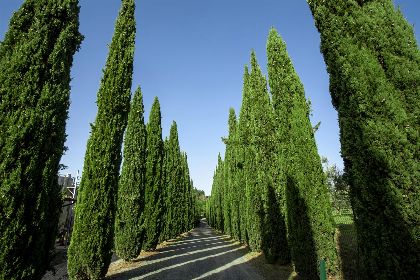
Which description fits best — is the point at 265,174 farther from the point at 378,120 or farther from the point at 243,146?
the point at 378,120

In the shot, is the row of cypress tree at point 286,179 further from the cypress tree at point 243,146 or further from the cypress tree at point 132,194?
the cypress tree at point 132,194

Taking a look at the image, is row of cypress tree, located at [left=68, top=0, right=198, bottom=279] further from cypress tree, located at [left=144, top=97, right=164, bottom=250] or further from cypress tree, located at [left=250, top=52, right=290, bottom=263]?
cypress tree, located at [left=250, top=52, right=290, bottom=263]

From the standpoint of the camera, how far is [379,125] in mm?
4684

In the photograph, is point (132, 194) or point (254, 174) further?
point (254, 174)

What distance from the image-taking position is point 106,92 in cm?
1172

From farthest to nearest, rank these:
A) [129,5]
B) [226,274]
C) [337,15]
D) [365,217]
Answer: [129,5]
[226,274]
[337,15]
[365,217]

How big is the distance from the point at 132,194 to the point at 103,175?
6.37 metres

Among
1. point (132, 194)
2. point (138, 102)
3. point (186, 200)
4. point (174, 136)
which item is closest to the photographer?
point (132, 194)

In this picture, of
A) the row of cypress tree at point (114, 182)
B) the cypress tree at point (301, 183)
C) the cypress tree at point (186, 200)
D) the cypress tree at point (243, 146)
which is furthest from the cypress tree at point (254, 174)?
the cypress tree at point (186, 200)

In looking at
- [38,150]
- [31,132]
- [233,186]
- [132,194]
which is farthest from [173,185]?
[31,132]

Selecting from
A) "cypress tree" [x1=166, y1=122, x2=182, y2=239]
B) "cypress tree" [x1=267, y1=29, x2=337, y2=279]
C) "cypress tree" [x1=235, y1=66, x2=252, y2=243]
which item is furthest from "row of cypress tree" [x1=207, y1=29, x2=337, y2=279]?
"cypress tree" [x1=166, y1=122, x2=182, y2=239]

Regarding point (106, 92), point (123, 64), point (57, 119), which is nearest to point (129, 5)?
point (123, 64)

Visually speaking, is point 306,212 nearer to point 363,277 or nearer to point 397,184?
point 363,277

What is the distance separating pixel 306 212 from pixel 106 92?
357 inches
